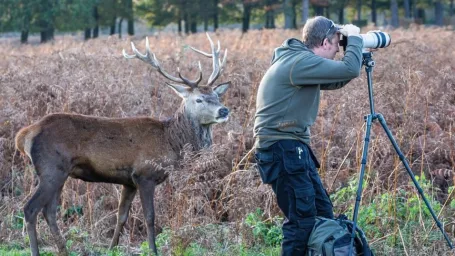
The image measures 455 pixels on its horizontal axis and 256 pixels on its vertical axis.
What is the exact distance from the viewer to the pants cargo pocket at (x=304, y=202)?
638 centimetres

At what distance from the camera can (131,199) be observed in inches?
361

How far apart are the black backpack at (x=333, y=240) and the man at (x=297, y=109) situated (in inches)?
2.9

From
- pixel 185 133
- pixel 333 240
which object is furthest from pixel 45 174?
pixel 333 240

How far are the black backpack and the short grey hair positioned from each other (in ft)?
4.56

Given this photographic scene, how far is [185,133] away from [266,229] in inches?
60.1

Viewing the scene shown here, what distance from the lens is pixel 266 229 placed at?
8547 millimetres

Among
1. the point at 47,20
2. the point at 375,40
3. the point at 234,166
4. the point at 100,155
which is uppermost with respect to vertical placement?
the point at 375,40

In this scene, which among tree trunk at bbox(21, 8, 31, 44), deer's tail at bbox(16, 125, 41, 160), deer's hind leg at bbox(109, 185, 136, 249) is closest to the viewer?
deer's tail at bbox(16, 125, 41, 160)

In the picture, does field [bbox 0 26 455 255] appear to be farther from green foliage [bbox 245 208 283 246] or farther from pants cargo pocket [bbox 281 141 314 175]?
pants cargo pocket [bbox 281 141 314 175]

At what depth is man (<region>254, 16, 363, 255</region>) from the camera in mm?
6285

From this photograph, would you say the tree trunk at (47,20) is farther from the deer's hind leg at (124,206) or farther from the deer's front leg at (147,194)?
the deer's front leg at (147,194)

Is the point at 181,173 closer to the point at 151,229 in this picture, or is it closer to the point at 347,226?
the point at 151,229

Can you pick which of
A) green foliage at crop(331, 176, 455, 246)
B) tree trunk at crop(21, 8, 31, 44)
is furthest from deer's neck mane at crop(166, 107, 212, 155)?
tree trunk at crop(21, 8, 31, 44)

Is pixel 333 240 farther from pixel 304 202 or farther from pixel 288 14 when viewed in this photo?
pixel 288 14
